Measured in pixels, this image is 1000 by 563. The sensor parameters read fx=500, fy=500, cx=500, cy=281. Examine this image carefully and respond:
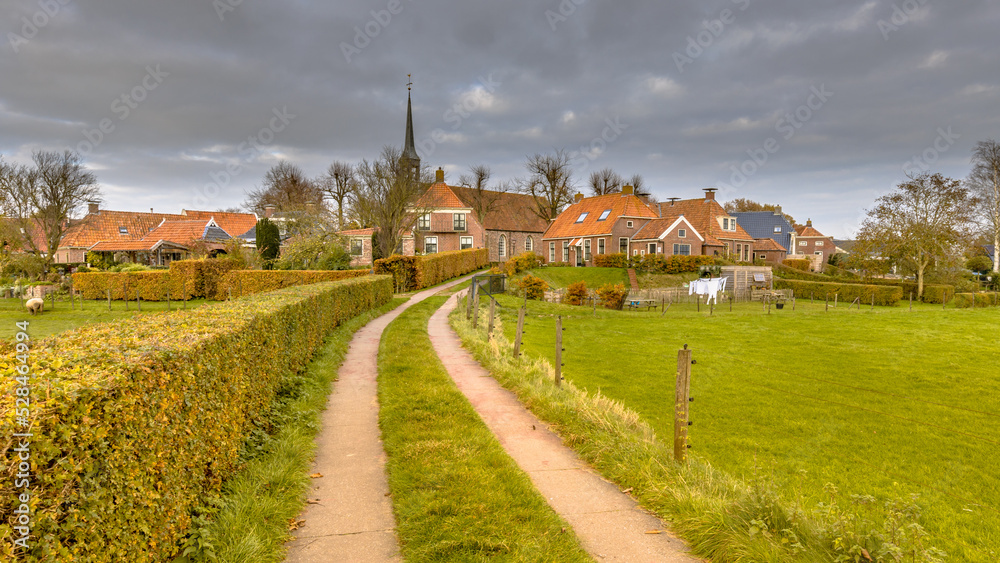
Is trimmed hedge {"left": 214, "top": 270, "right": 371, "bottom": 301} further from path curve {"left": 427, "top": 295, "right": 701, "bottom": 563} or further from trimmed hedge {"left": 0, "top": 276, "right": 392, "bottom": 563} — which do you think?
trimmed hedge {"left": 0, "top": 276, "right": 392, "bottom": 563}

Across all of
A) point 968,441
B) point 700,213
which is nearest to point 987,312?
point 700,213

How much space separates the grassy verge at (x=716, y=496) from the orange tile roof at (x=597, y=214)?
120 feet

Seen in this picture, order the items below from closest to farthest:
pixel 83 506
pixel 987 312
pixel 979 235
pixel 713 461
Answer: pixel 83 506 < pixel 713 461 < pixel 987 312 < pixel 979 235

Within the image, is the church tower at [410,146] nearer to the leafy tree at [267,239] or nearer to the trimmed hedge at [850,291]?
the leafy tree at [267,239]

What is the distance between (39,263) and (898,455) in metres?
49.1

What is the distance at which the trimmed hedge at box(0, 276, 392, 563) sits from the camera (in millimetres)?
2836

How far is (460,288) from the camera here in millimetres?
34625

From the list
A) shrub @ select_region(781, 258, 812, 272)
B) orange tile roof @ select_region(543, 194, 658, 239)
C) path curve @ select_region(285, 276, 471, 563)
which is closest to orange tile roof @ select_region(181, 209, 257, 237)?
orange tile roof @ select_region(543, 194, 658, 239)

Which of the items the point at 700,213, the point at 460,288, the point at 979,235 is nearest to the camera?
the point at 460,288

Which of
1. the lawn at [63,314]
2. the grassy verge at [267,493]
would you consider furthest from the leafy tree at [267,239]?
the grassy verge at [267,493]

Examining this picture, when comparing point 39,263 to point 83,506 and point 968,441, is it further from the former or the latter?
point 968,441

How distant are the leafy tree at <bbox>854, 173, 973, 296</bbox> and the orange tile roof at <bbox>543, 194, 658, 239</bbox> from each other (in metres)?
18.8

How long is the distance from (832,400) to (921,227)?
4012 cm

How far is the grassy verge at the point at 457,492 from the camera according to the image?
181 inches
